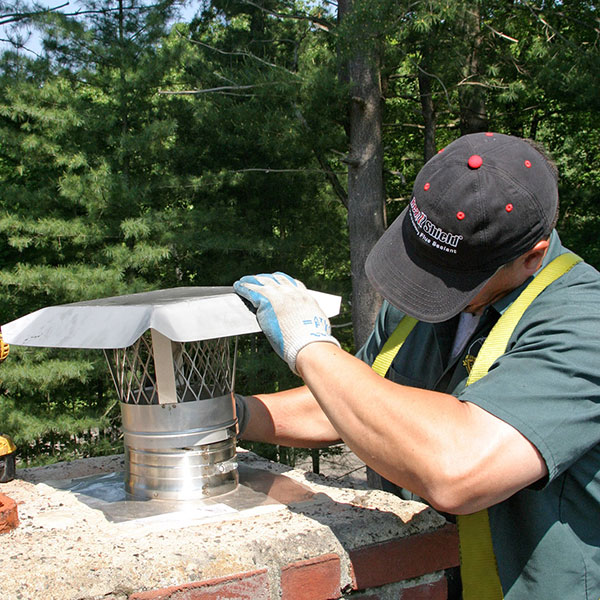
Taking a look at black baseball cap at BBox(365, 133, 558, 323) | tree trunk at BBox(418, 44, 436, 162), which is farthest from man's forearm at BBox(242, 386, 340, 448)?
tree trunk at BBox(418, 44, 436, 162)

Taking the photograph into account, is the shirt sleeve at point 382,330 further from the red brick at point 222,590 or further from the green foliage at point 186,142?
the green foliage at point 186,142

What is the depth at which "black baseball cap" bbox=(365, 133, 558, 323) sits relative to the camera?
5.01ft

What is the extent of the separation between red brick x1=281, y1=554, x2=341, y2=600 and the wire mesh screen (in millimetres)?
588

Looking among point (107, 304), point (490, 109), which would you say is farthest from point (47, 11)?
point (107, 304)

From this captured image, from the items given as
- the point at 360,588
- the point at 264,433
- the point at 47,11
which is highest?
the point at 47,11

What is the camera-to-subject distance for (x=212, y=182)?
33.0 ft

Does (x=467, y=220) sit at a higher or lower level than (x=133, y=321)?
higher

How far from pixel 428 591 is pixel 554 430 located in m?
0.64

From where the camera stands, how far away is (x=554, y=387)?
136 cm

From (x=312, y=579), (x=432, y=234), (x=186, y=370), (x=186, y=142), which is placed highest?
(x=186, y=142)

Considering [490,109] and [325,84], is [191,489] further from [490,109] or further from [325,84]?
[490,109]

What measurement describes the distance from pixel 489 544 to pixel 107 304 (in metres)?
1.17

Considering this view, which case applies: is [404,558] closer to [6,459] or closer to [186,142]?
[6,459]

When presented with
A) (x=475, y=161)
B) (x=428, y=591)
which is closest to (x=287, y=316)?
(x=475, y=161)
